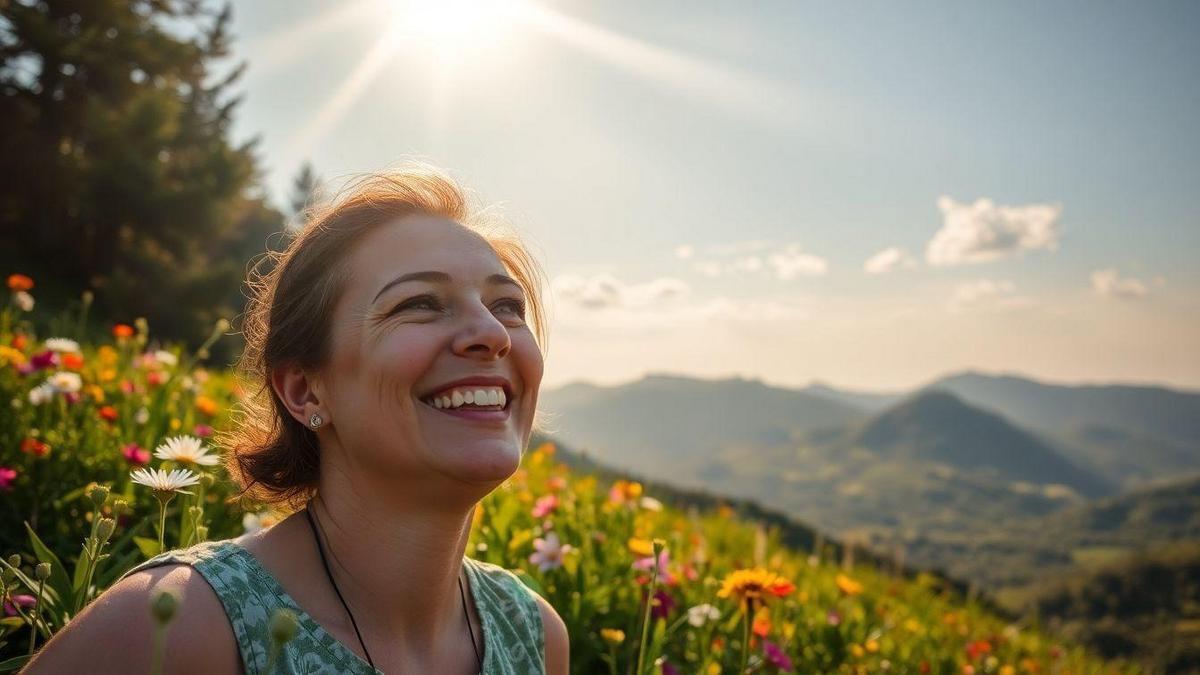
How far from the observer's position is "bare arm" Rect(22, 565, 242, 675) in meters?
1.15

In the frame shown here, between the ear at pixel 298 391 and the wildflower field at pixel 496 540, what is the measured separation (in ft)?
0.84

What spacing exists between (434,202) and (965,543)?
203043 millimetres

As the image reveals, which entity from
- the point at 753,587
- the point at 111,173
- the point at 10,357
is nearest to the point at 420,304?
the point at 753,587

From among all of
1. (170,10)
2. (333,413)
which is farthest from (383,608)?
(170,10)

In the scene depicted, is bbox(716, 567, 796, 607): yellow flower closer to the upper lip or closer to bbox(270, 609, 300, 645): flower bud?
the upper lip

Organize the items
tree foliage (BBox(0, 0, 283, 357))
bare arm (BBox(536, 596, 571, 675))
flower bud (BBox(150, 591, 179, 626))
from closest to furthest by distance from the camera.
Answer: flower bud (BBox(150, 591, 179, 626)) → bare arm (BBox(536, 596, 571, 675)) → tree foliage (BBox(0, 0, 283, 357))

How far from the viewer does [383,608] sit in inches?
63.7

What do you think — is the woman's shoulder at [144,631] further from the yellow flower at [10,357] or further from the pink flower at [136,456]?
the yellow flower at [10,357]

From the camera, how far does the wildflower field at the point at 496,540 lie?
2.13 meters

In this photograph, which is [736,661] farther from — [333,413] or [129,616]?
[129,616]

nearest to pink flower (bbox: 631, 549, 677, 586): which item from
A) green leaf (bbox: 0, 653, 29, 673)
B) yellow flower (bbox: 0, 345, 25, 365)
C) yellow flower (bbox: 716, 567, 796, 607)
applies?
yellow flower (bbox: 716, 567, 796, 607)

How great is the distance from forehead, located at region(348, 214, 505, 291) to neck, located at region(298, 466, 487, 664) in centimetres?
45

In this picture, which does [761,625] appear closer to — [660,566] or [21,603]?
[660,566]

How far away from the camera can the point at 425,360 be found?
1569 millimetres
